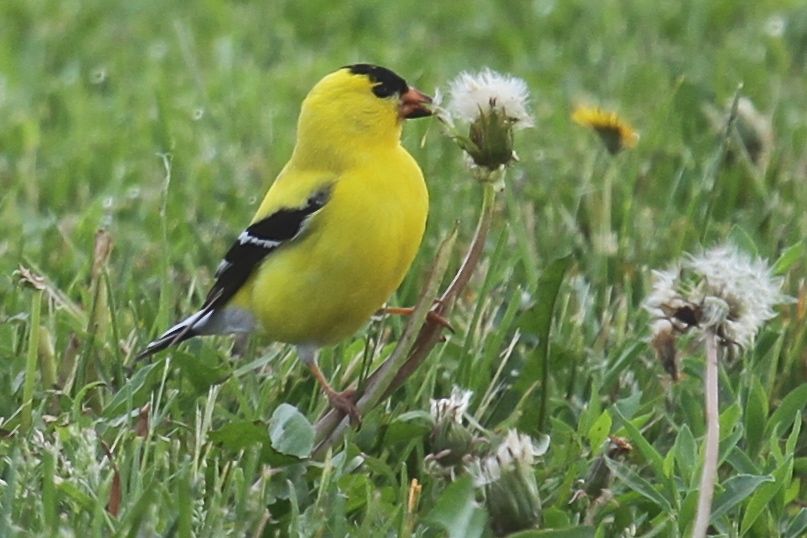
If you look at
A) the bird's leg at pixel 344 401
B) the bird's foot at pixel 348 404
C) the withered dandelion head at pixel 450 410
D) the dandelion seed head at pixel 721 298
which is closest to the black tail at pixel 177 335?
the bird's leg at pixel 344 401

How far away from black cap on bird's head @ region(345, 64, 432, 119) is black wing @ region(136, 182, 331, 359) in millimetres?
230

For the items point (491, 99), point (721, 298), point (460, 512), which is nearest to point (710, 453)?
point (721, 298)

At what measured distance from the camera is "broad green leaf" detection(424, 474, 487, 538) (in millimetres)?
1951

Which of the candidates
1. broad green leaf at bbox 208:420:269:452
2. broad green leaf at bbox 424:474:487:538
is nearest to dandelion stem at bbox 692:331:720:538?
broad green leaf at bbox 424:474:487:538

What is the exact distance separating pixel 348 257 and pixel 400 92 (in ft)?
1.35

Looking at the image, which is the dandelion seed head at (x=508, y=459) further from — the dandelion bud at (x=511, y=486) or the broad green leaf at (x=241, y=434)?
the broad green leaf at (x=241, y=434)

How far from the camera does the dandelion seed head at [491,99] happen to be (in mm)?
2111

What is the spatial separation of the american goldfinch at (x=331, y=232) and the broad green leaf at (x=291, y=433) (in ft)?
0.32

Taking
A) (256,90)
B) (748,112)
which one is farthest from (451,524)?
(256,90)

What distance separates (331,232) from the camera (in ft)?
8.44

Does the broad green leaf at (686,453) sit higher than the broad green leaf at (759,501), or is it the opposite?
the broad green leaf at (686,453)

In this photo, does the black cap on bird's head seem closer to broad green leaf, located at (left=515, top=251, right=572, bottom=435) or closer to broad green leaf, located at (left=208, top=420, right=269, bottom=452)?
broad green leaf, located at (left=515, top=251, right=572, bottom=435)

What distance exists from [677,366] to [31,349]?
A: 100cm

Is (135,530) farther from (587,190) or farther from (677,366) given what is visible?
(587,190)
